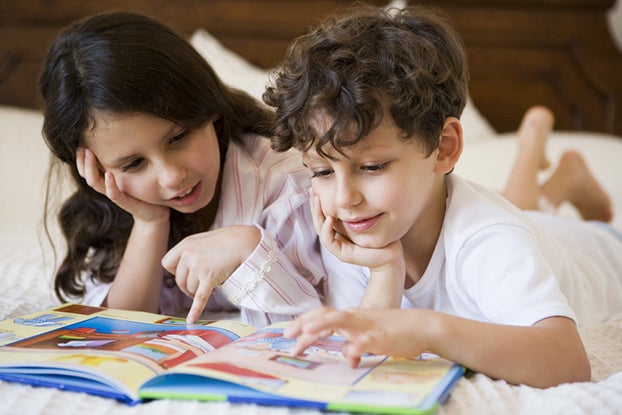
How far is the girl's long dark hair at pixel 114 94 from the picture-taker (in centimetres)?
103

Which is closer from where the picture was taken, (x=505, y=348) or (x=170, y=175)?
(x=505, y=348)

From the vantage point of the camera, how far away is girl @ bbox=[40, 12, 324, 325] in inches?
40.6

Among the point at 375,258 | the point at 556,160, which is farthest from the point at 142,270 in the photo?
the point at 556,160

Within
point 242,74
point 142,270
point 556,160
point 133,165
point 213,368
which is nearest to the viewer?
point 213,368

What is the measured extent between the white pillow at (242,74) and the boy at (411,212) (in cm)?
101

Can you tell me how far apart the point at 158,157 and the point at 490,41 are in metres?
1.65

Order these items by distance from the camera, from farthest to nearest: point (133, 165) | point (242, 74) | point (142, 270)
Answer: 1. point (242, 74)
2. point (142, 270)
3. point (133, 165)

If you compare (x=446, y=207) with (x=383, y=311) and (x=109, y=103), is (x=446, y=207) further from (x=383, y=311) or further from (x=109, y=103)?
(x=109, y=103)

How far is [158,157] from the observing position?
1.04 meters

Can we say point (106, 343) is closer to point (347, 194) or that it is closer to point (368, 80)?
point (347, 194)

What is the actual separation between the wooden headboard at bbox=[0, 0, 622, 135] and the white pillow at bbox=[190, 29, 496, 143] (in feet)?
0.34

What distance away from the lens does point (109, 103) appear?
101 cm

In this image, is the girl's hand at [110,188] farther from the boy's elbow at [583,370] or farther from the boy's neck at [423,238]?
the boy's elbow at [583,370]

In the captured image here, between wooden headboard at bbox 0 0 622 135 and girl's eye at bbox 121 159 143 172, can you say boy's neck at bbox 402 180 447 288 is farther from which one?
wooden headboard at bbox 0 0 622 135
